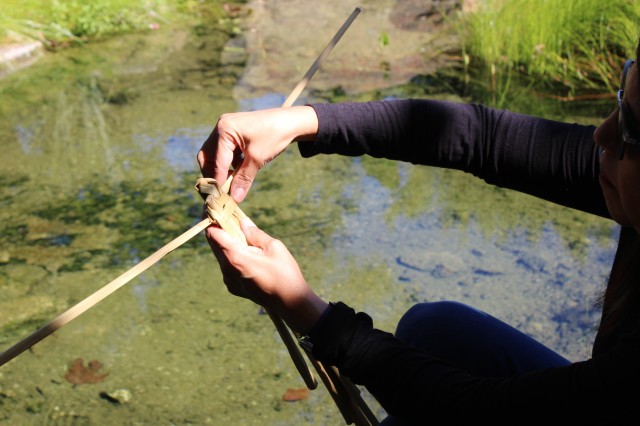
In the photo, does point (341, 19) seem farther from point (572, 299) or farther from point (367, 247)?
point (572, 299)

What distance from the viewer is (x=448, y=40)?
14.3ft

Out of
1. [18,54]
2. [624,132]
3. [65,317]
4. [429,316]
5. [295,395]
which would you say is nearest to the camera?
[624,132]

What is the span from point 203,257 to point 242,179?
122cm

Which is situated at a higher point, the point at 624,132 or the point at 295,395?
the point at 624,132

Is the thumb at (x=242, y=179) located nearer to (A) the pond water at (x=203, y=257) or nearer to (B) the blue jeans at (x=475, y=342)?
(B) the blue jeans at (x=475, y=342)

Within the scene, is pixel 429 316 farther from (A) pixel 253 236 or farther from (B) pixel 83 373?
(B) pixel 83 373

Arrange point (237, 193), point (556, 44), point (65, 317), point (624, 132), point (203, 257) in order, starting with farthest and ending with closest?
point (556, 44) → point (203, 257) → point (237, 193) → point (65, 317) → point (624, 132)

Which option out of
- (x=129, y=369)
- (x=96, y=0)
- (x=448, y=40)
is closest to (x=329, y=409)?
(x=129, y=369)

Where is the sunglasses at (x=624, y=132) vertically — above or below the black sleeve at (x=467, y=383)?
above

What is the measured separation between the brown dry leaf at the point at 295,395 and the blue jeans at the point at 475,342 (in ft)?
1.91

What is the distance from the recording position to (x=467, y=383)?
1152mm

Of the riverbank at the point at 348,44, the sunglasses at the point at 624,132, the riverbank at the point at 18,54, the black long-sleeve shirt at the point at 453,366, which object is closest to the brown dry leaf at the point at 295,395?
the black long-sleeve shirt at the point at 453,366

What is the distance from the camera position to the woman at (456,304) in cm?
104

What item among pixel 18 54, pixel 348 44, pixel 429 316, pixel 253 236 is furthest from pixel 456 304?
pixel 18 54
